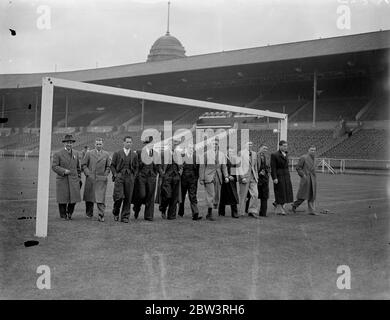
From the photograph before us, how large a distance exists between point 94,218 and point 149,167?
147 centimetres

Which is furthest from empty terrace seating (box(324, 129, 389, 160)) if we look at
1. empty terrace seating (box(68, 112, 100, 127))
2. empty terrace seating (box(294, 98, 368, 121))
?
empty terrace seating (box(68, 112, 100, 127))

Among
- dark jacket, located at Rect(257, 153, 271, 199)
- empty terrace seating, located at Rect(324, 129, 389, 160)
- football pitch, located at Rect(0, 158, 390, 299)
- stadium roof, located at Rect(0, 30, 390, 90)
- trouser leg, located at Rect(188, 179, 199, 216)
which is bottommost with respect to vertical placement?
football pitch, located at Rect(0, 158, 390, 299)

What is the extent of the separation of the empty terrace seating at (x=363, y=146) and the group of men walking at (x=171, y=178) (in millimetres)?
19032

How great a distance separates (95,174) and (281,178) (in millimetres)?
4147

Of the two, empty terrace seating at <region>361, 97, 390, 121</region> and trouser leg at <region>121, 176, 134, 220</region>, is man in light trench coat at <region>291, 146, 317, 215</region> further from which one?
empty terrace seating at <region>361, 97, 390, 121</region>

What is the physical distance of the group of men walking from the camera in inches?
331

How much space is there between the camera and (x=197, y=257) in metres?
5.72

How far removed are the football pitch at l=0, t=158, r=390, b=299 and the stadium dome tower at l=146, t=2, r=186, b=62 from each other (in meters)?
56.7

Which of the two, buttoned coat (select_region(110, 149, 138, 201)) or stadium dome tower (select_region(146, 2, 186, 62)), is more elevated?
stadium dome tower (select_region(146, 2, 186, 62))

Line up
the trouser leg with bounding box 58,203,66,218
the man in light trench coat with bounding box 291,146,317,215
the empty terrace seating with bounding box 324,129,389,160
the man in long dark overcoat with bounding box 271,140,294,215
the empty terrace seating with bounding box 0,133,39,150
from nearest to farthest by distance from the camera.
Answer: the trouser leg with bounding box 58,203,66,218, the man in long dark overcoat with bounding box 271,140,294,215, the man in light trench coat with bounding box 291,146,317,215, the empty terrace seating with bounding box 324,129,389,160, the empty terrace seating with bounding box 0,133,39,150

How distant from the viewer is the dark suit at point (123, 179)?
832 cm
